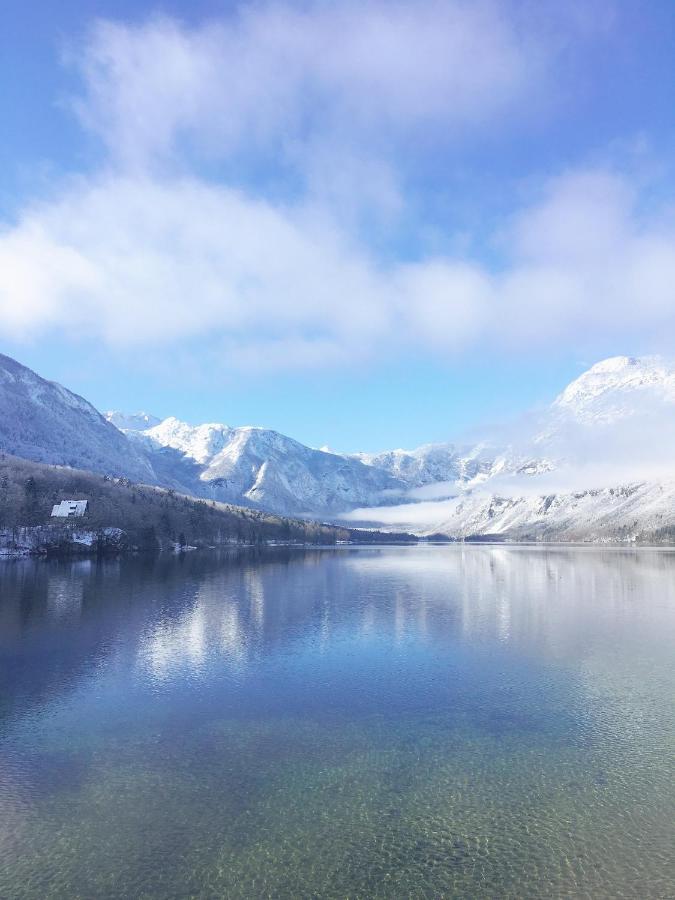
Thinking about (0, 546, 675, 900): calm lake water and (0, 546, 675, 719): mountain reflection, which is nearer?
(0, 546, 675, 900): calm lake water

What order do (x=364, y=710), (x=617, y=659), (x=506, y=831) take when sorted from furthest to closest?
(x=617, y=659), (x=364, y=710), (x=506, y=831)

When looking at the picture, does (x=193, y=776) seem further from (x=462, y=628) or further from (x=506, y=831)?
(x=462, y=628)

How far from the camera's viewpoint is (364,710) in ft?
147

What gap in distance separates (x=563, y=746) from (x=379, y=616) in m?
53.2

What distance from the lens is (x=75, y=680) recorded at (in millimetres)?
52688

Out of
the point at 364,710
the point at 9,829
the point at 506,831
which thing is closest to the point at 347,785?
the point at 506,831

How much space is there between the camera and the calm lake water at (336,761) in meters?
24.4

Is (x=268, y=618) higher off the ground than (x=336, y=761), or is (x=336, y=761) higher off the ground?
(x=336, y=761)

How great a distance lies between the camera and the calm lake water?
24.4 metres

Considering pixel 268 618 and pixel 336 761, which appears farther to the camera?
pixel 268 618

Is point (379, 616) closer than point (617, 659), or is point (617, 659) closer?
point (617, 659)

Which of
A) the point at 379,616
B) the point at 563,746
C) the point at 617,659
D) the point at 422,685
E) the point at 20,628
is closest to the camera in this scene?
the point at 563,746

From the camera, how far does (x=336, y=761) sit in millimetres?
35031

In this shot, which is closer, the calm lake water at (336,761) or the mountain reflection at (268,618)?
the calm lake water at (336,761)
